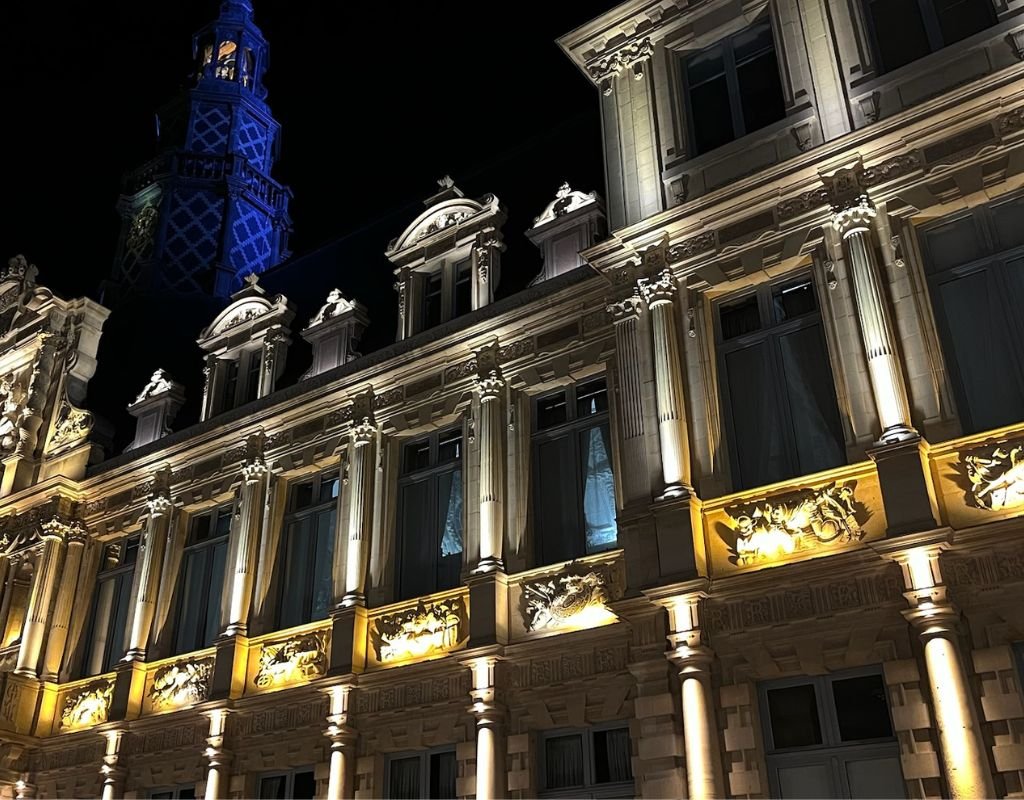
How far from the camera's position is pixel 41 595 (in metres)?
19.2

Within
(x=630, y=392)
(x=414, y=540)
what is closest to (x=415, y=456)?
(x=414, y=540)

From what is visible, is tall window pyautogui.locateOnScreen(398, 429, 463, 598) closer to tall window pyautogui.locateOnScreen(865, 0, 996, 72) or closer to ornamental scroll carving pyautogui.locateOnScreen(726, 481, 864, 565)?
ornamental scroll carving pyautogui.locateOnScreen(726, 481, 864, 565)

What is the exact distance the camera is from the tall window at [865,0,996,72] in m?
12.1

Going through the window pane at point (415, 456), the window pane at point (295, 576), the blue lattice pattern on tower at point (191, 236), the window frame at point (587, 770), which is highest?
the blue lattice pattern on tower at point (191, 236)

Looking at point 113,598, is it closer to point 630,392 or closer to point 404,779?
point 404,779

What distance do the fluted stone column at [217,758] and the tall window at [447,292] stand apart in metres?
7.20

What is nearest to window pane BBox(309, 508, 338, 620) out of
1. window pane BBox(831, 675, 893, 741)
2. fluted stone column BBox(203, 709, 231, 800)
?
fluted stone column BBox(203, 709, 231, 800)

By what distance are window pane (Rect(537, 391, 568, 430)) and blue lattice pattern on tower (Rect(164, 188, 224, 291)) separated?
16340 millimetres

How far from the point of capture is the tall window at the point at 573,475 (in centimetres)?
1330

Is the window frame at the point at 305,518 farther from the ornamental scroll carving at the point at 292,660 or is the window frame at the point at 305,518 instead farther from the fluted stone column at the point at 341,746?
the fluted stone column at the point at 341,746

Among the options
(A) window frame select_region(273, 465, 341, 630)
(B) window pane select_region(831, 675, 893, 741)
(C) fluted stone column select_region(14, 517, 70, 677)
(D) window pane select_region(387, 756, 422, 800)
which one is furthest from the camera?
(C) fluted stone column select_region(14, 517, 70, 677)

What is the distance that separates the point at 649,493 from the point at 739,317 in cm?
277

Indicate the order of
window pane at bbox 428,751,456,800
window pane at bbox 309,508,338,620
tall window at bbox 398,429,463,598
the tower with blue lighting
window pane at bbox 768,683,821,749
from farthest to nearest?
the tower with blue lighting
window pane at bbox 309,508,338,620
tall window at bbox 398,429,463,598
window pane at bbox 428,751,456,800
window pane at bbox 768,683,821,749

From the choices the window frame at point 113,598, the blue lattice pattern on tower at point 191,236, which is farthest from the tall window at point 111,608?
the blue lattice pattern on tower at point 191,236
